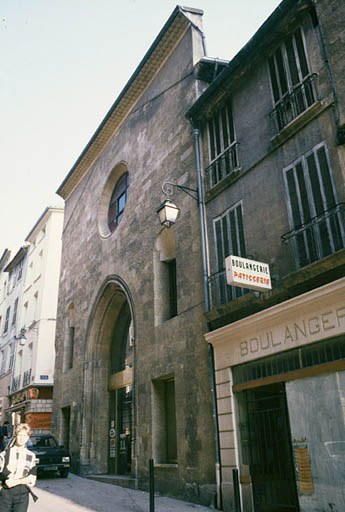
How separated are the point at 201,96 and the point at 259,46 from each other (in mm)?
1981

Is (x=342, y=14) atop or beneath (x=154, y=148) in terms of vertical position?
beneath

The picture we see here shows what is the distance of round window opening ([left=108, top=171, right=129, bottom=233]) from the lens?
54.3 ft

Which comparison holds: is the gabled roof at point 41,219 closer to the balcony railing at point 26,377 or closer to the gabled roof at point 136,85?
the gabled roof at point 136,85

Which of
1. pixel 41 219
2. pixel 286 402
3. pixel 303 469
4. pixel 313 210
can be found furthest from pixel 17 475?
pixel 41 219

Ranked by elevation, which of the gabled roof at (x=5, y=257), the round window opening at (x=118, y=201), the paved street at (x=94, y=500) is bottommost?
the paved street at (x=94, y=500)

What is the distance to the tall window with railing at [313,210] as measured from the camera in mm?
7150

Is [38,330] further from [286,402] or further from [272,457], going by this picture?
[286,402]

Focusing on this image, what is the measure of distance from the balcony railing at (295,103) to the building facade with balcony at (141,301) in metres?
3.00

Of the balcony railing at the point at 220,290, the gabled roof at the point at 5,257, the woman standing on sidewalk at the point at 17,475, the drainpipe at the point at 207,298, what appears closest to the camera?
the woman standing on sidewalk at the point at 17,475

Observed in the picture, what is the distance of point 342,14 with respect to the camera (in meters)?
7.68

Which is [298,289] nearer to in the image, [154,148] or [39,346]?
[154,148]

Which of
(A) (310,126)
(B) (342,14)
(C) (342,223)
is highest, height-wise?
(B) (342,14)

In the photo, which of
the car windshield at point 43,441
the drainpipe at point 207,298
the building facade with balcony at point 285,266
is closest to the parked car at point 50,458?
the car windshield at point 43,441

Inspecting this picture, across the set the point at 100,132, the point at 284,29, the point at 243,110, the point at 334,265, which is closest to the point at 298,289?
the point at 334,265
